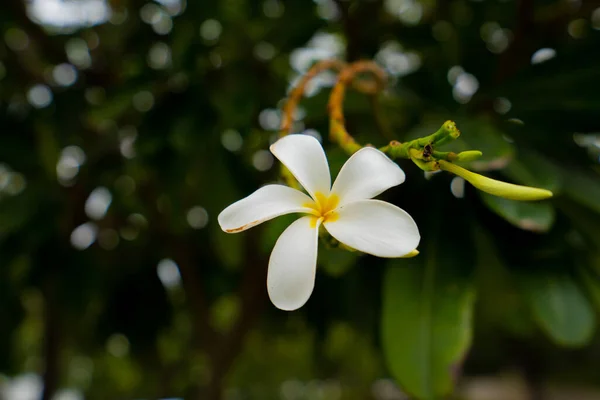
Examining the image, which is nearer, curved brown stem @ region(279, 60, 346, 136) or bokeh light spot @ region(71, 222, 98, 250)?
curved brown stem @ region(279, 60, 346, 136)

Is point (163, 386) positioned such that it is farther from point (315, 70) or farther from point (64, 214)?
point (315, 70)

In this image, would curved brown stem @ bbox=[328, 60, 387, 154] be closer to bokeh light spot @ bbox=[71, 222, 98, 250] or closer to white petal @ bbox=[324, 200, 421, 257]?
white petal @ bbox=[324, 200, 421, 257]

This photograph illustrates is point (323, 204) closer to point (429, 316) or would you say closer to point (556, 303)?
point (429, 316)

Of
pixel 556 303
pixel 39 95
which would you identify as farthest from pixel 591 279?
pixel 39 95

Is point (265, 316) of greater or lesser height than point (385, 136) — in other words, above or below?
below

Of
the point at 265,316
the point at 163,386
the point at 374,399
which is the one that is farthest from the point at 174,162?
the point at 374,399

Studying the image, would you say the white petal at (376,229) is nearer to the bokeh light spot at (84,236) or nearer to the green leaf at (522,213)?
the green leaf at (522,213)

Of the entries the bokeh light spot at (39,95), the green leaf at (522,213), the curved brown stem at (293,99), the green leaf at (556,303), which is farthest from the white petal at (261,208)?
the bokeh light spot at (39,95)

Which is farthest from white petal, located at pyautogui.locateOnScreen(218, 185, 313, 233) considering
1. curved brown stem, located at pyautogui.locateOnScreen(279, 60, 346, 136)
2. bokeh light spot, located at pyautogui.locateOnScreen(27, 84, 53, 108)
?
bokeh light spot, located at pyautogui.locateOnScreen(27, 84, 53, 108)
